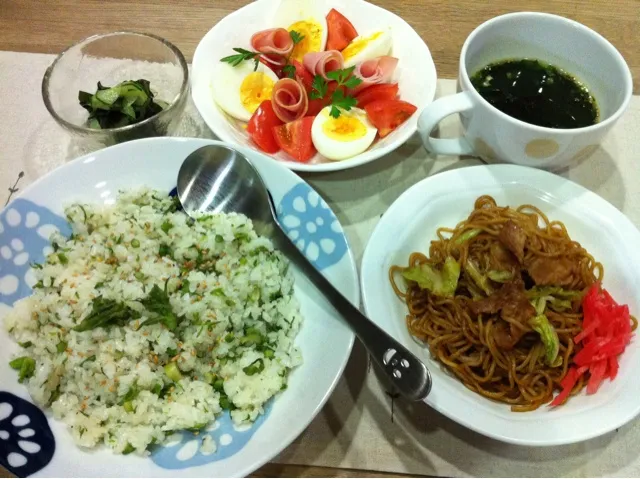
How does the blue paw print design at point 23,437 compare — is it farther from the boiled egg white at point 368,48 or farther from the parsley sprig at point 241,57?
the boiled egg white at point 368,48

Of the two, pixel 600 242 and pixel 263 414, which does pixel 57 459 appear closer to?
pixel 263 414

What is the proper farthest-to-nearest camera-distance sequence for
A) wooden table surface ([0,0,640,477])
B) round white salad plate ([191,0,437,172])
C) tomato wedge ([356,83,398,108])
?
wooden table surface ([0,0,640,477]), tomato wedge ([356,83,398,108]), round white salad plate ([191,0,437,172])

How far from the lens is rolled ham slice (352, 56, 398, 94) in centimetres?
160

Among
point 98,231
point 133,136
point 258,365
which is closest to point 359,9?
point 133,136

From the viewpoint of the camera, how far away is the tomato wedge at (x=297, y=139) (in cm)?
149

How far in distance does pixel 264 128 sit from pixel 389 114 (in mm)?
372

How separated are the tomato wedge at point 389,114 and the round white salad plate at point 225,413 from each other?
1.19 ft

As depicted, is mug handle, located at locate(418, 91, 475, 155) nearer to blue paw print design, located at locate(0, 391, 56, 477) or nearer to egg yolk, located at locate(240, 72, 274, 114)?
egg yolk, located at locate(240, 72, 274, 114)

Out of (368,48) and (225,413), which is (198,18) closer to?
(368,48)

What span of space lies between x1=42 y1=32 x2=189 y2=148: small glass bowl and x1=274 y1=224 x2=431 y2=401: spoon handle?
62 cm

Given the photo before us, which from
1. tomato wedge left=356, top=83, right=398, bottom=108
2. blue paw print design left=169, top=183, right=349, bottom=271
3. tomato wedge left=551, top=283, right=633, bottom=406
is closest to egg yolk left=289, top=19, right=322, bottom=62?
tomato wedge left=356, top=83, right=398, bottom=108

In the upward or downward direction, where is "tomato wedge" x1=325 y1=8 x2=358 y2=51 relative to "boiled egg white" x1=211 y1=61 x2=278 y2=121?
upward

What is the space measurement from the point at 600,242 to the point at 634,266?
10 cm

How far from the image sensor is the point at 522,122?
4.17 ft
